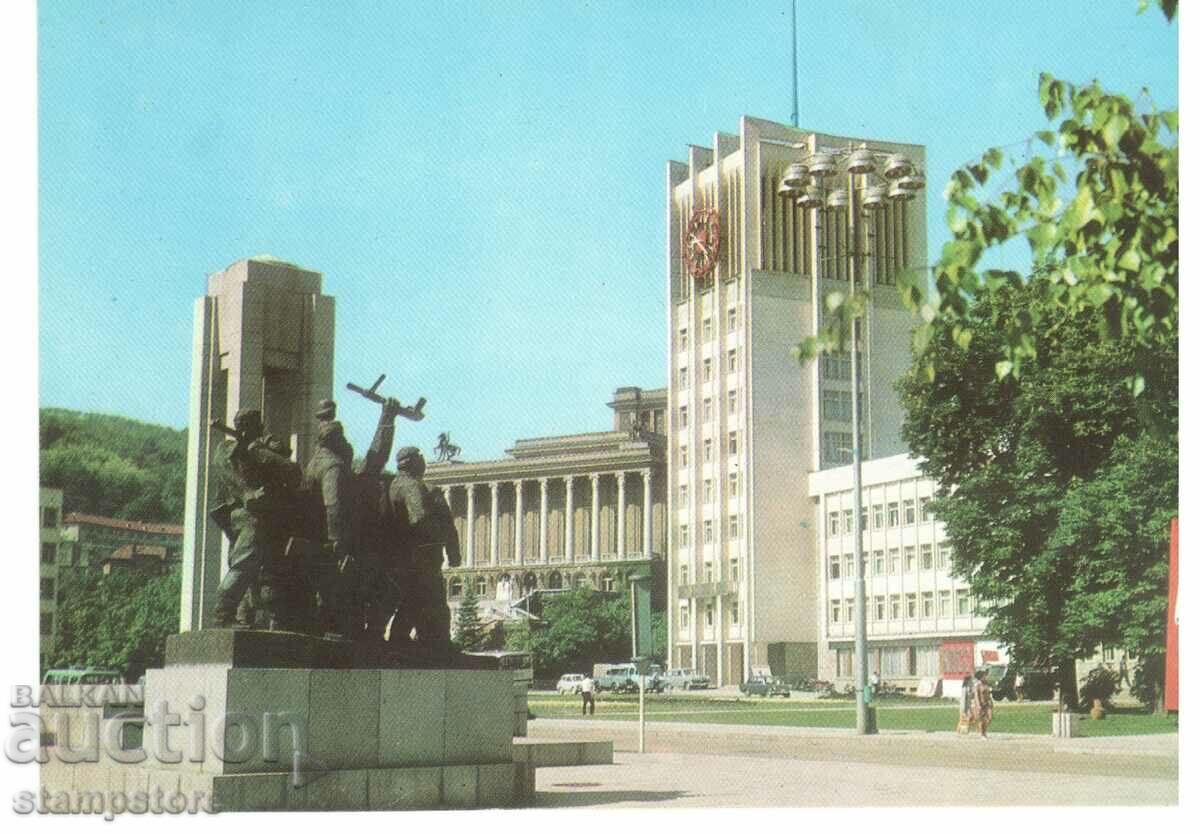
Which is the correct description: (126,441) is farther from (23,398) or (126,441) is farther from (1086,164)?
(1086,164)

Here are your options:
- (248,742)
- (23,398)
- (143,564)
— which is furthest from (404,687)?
(143,564)

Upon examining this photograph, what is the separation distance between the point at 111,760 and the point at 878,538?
6260 centimetres

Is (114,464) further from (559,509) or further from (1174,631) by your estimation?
(559,509)

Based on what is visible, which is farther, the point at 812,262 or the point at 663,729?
the point at 812,262

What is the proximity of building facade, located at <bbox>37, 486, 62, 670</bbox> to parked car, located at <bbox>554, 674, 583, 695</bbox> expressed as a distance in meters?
46.6

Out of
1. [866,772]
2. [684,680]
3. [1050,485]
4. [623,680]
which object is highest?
[1050,485]

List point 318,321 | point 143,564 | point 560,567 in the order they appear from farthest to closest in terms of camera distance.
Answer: point 560,567, point 143,564, point 318,321

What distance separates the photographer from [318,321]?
18.5 meters

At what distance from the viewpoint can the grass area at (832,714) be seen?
102 feet

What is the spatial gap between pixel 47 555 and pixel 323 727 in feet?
33.6

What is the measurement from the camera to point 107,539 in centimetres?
2589

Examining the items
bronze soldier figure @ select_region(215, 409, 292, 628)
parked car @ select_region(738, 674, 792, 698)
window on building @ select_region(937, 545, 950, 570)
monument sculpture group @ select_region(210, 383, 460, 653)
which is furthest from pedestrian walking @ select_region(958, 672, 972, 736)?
window on building @ select_region(937, 545, 950, 570)

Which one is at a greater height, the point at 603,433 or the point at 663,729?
the point at 603,433

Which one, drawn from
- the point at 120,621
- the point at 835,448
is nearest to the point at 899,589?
the point at 835,448
